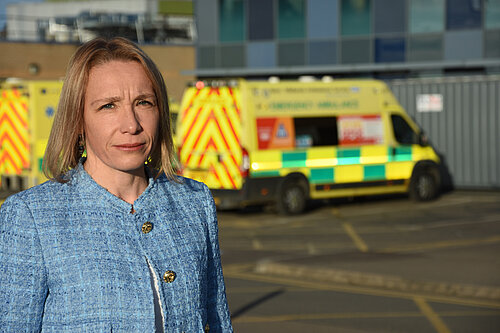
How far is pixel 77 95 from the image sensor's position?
2389mm

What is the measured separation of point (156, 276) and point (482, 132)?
65.2ft

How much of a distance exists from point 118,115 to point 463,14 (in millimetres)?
24040

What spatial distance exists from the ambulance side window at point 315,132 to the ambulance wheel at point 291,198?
79cm

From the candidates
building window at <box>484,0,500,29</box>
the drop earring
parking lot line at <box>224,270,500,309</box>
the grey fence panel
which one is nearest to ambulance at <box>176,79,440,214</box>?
the grey fence panel

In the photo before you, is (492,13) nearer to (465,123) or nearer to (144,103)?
(465,123)

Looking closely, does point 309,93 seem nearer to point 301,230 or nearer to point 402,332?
point 301,230

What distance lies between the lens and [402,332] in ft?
24.2

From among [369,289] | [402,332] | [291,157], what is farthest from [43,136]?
[402,332]

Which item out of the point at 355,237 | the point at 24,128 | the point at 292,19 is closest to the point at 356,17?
the point at 292,19

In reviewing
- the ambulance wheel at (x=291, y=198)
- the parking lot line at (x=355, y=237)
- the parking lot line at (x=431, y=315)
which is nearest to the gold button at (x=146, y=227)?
the parking lot line at (x=431, y=315)

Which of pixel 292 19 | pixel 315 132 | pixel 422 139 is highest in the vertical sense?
pixel 292 19

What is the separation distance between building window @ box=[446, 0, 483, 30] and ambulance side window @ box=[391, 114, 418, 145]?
8500 millimetres

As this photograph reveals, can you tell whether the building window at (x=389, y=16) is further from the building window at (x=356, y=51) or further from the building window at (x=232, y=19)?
the building window at (x=232, y=19)

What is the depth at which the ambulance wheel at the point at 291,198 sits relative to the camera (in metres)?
16.1
